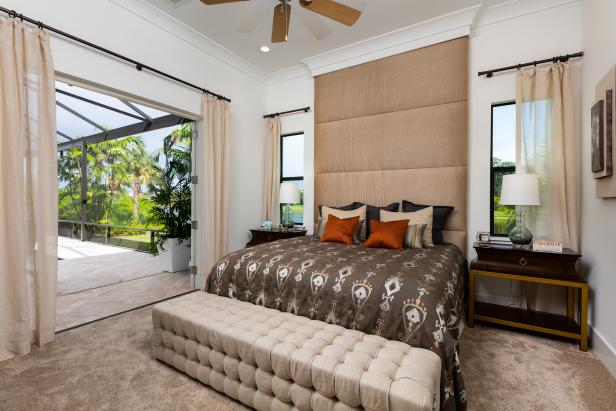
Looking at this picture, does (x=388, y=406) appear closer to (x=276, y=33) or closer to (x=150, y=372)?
(x=150, y=372)

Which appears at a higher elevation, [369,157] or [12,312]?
[369,157]

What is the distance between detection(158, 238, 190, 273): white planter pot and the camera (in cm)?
493

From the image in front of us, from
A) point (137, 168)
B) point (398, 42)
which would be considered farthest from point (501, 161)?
point (137, 168)

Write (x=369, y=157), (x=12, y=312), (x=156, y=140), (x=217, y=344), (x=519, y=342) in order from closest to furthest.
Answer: (x=217, y=344) < (x=12, y=312) < (x=519, y=342) < (x=369, y=157) < (x=156, y=140)

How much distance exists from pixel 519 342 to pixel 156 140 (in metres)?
7.01

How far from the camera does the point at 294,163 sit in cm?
480

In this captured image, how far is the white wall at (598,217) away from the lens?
209 cm

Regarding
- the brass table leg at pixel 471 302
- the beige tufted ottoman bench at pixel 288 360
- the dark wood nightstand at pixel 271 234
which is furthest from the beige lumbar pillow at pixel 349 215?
the beige tufted ottoman bench at pixel 288 360

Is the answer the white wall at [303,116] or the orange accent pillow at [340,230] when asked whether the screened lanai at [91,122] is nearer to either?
the white wall at [303,116]

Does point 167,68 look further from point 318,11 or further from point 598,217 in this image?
point 598,217

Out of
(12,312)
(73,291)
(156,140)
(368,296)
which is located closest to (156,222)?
(73,291)

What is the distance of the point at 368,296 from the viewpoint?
5.95ft

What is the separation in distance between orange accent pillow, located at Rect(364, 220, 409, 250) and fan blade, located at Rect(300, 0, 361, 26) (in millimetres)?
1866

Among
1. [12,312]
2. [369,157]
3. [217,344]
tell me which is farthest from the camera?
[369,157]
